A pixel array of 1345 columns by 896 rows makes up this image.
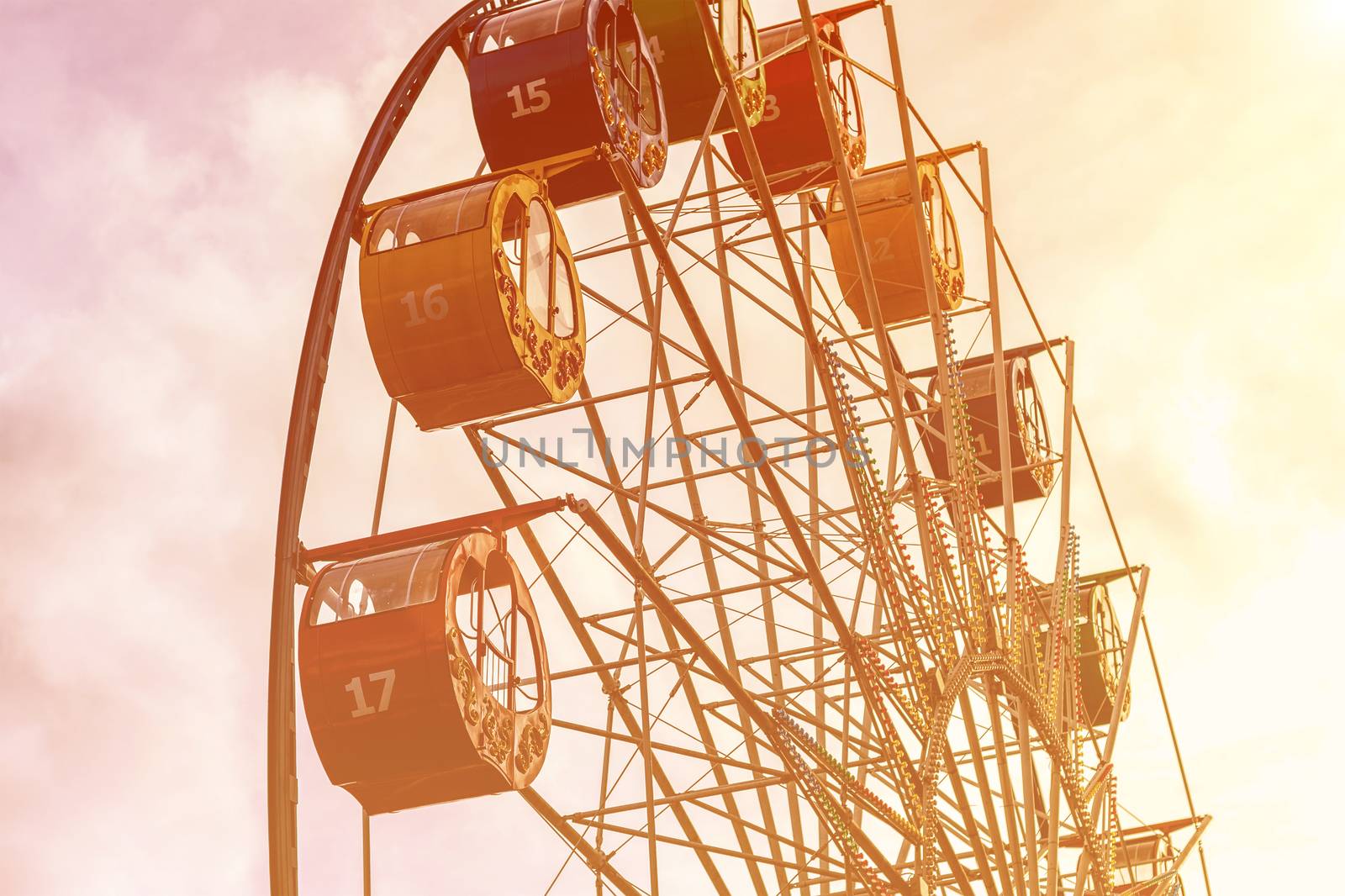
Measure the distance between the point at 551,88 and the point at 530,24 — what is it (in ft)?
2.37

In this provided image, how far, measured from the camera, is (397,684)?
1362 centimetres

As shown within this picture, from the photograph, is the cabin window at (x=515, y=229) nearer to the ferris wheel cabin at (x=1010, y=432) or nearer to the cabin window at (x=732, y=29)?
the cabin window at (x=732, y=29)

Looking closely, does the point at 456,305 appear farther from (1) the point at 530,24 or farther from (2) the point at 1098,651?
(2) the point at 1098,651

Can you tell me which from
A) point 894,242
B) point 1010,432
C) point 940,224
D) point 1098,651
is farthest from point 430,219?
point 1098,651

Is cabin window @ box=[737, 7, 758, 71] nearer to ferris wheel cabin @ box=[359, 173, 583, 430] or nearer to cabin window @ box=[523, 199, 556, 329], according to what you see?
cabin window @ box=[523, 199, 556, 329]

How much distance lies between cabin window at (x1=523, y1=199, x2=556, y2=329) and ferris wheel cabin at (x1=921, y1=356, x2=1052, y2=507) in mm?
9517

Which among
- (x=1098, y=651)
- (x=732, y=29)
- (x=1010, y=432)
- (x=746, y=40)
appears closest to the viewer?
(x=732, y=29)

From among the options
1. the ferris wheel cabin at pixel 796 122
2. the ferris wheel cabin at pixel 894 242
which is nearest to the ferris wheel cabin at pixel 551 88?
the ferris wheel cabin at pixel 796 122

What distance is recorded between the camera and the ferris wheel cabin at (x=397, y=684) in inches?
535

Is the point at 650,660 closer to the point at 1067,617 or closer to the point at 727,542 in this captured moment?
the point at 727,542

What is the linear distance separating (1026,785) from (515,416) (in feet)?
23.3

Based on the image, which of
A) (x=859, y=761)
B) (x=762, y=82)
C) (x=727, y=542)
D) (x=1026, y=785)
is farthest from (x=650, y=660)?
(x=762, y=82)

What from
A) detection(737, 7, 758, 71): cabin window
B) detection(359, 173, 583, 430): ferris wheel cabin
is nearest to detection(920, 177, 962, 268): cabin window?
detection(737, 7, 758, 71): cabin window

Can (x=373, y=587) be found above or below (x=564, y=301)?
below
